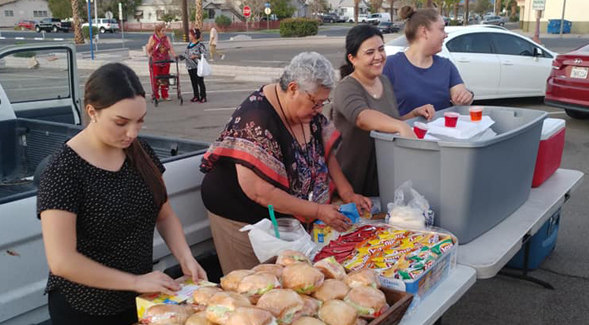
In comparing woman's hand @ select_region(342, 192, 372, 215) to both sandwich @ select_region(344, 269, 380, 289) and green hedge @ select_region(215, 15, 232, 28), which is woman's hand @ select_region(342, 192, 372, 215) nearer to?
sandwich @ select_region(344, 269, 380, 289)

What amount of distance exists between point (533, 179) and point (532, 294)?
1.09 metres

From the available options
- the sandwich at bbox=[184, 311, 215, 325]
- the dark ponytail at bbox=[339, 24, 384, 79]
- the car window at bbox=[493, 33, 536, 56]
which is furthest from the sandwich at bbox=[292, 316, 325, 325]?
the car window at bbox=[493, 33, 536, 56]

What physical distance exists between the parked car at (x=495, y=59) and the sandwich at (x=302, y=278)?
919 centimetres

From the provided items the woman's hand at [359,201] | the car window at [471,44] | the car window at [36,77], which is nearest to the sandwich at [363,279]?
the woman's hand at [359,201]

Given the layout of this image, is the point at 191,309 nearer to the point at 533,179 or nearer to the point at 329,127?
the point at 329,127

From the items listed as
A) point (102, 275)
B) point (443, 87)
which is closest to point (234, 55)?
point (443, 87)

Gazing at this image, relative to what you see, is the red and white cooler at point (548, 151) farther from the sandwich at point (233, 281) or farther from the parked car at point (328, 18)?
the parked car at point (328, 18)

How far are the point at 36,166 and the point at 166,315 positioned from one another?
10.9ft

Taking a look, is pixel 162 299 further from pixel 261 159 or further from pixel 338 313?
pixel 261 159

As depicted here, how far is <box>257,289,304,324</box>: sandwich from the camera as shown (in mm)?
1612

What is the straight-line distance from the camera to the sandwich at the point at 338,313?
162 cm

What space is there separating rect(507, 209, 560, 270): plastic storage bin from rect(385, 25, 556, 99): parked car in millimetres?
6679

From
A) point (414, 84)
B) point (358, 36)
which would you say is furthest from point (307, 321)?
point (414, 84)

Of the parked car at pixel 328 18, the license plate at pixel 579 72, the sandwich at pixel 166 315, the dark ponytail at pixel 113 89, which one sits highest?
the parked car at pixel 328 18
